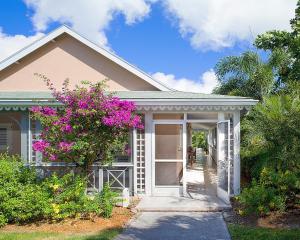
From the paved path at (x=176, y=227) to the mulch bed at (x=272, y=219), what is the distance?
1.34 ft

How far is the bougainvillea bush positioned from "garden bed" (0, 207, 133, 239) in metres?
1.73

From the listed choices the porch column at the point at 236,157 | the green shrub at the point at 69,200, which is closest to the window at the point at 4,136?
the green shrub at the point at 69,200

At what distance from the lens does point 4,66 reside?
18188mm

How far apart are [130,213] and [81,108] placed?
3553 mm

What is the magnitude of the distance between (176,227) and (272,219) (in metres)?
2.66

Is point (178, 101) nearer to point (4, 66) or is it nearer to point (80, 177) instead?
point (80, 177)

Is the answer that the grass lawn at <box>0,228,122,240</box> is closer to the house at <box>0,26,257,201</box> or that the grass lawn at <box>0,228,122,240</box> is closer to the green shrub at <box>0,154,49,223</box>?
the green shrub at <box>0,154,49,223</box>

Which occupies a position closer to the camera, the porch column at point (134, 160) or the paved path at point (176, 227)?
the paved path at point (176, 227)

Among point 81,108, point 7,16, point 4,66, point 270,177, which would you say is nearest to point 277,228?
point 270,177

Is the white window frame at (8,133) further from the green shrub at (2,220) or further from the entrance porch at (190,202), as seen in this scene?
the green shrub at (2,220)

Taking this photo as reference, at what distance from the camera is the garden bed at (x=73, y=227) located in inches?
418

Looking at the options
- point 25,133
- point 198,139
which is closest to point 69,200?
point 25,133

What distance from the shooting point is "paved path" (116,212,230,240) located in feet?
32.9

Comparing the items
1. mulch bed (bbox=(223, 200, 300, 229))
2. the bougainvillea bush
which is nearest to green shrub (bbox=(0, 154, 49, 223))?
the bougainvillea bush
